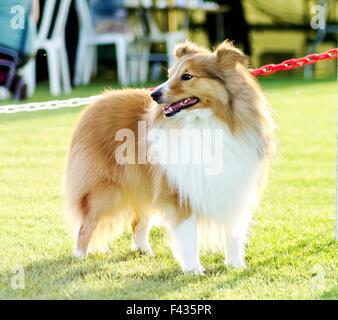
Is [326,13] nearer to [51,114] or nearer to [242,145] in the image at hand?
[51,114]

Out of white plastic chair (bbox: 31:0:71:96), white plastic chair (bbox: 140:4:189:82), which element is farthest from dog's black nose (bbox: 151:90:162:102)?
white plastic chair (bbox: 140:4:189:82)

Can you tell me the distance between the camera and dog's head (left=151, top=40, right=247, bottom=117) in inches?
177

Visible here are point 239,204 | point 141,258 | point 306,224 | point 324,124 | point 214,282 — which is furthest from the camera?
point 324,124

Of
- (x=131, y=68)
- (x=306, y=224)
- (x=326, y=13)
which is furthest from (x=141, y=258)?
(x=326, y=13)

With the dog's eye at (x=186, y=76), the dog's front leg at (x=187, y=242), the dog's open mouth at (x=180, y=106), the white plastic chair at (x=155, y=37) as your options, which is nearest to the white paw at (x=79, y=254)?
the dog's front leg at (x=187, y=242)

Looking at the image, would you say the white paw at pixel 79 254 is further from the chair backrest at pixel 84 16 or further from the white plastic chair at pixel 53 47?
the chair backrest at pixel 84 16

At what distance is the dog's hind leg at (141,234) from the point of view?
5.22m

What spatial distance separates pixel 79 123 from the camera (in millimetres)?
5105

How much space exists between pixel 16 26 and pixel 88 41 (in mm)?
3755

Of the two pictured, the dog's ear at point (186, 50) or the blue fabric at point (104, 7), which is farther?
the blue fabric at point (104, 7)

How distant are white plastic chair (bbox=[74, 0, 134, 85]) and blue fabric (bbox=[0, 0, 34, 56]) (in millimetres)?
2554

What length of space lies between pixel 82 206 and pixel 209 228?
812 mm

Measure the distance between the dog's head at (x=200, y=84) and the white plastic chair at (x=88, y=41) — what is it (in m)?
9.39
